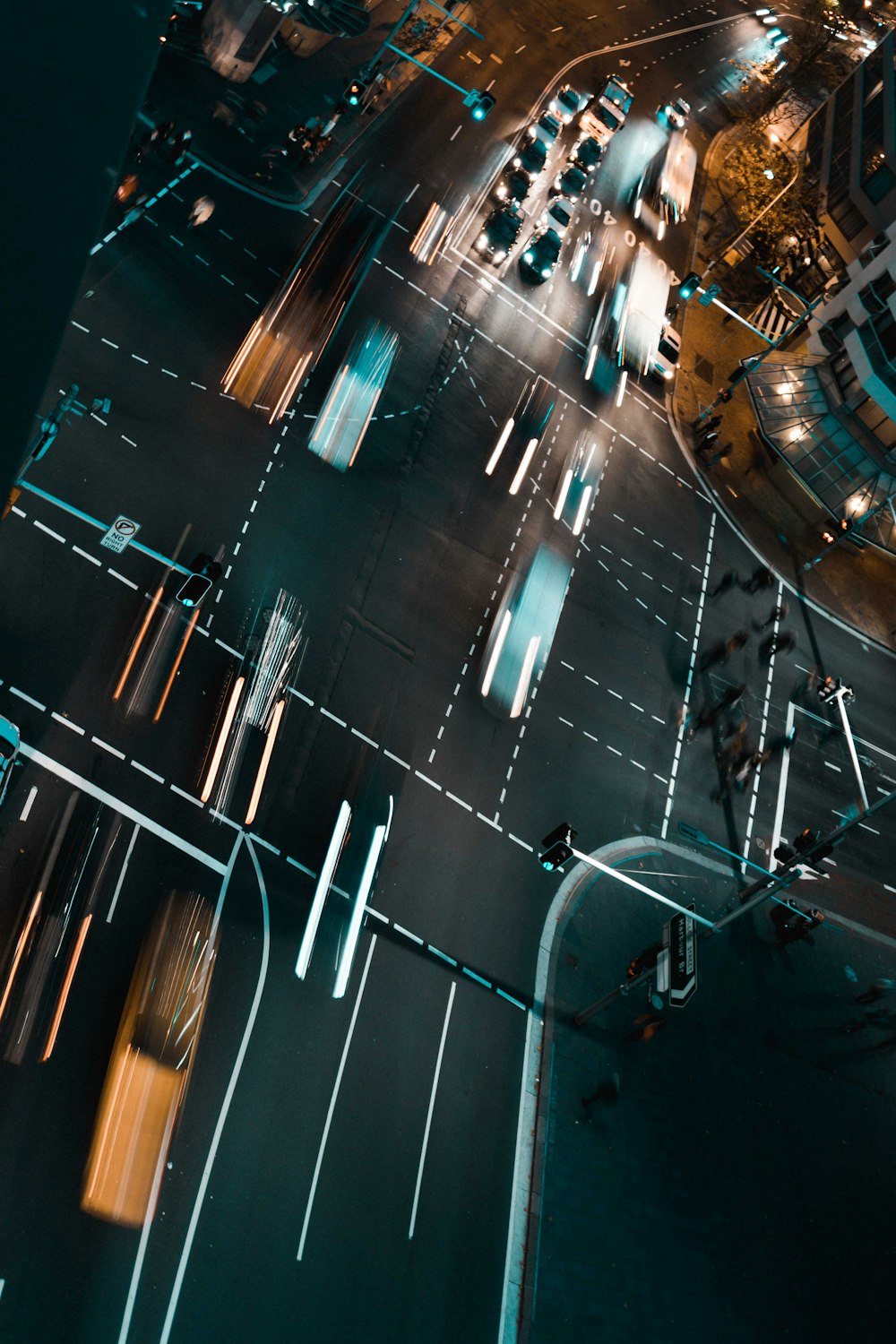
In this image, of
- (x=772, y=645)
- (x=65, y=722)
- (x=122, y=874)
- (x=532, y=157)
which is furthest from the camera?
(x=532, y=157)

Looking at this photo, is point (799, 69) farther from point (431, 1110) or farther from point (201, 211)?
point (431, 1110)

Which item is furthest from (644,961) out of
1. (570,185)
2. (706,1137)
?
(570,185)

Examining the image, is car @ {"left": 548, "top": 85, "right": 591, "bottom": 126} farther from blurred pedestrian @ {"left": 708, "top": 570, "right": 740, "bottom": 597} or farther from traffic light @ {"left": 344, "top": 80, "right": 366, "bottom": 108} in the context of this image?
blurred pedestrian @ {"left": 708, "top": 570, "right": 740, "bottom": 597}

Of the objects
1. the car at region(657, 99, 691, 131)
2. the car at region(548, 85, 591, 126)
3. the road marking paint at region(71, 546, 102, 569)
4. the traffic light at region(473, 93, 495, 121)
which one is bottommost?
the road marking paint at region(71, 546, 102, 569)

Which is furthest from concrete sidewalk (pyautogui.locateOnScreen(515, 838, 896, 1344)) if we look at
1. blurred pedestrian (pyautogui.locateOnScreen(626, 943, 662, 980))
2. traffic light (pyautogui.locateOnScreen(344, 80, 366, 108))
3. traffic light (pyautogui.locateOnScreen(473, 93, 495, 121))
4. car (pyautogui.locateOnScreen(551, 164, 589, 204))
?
car (pyautogui.locateOnScreen(551, 164, 589, 204))

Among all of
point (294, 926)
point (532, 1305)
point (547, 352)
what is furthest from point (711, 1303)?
point (547, 352)

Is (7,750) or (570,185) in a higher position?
(570,185)
